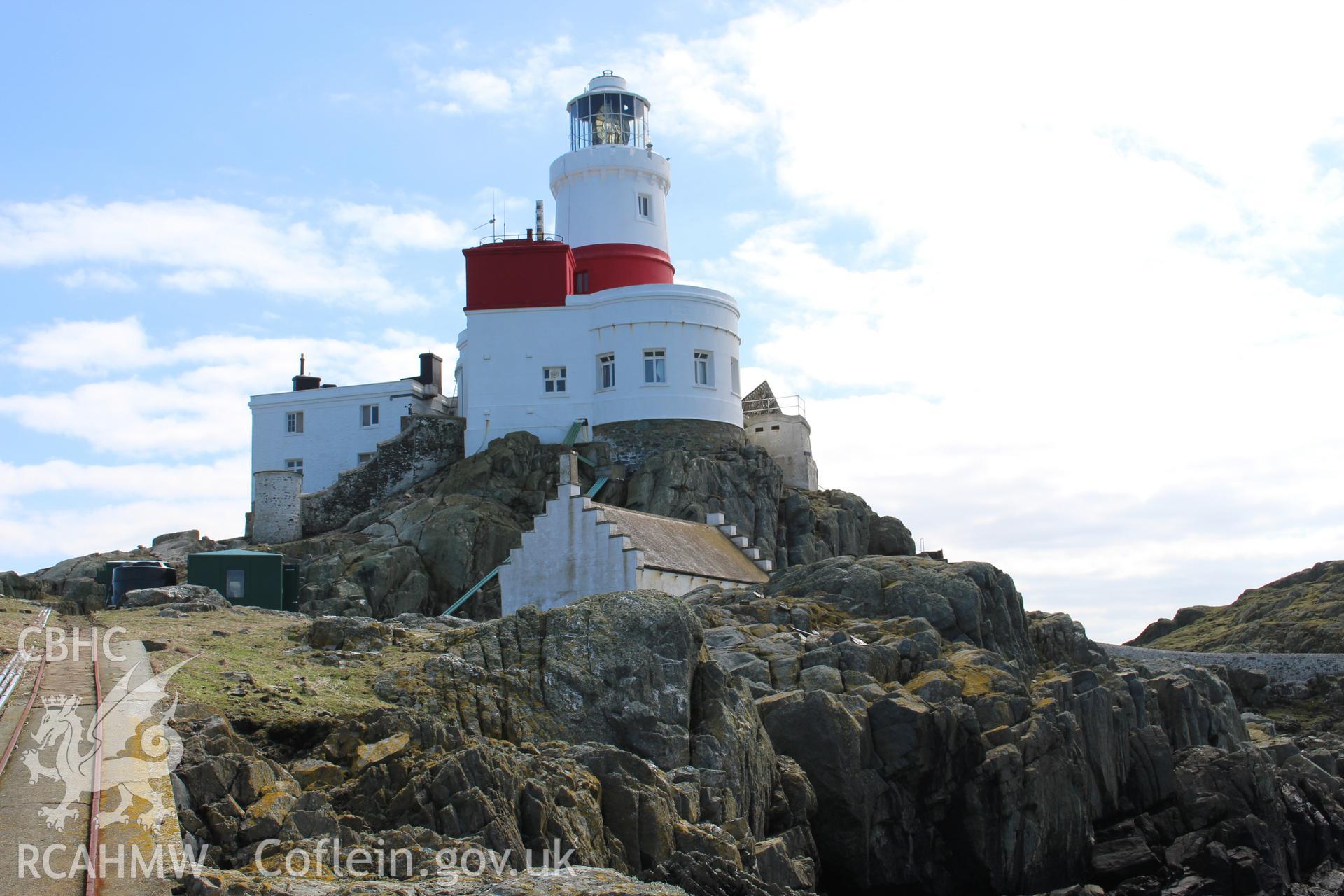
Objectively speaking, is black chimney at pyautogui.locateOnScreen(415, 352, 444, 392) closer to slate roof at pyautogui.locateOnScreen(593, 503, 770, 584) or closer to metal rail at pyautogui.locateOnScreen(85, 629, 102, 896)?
slate roof at pyautogui.locateOnScreen(593, 503, 770, 584)

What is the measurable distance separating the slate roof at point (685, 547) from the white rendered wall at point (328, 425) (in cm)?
1806

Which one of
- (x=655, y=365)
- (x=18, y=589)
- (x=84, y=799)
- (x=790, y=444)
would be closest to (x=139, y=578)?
(x=18, y=589)

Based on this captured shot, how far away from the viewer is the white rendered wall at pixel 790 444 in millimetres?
51781

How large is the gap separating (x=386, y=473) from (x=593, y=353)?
28.6 feet

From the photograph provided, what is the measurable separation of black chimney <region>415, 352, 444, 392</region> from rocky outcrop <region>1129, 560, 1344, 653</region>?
33.0 metres

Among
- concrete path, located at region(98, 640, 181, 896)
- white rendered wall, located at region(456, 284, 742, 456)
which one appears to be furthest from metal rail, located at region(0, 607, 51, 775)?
white rendered wall, located at region(456, 284, 742, 456)

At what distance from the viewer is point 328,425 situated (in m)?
55.5

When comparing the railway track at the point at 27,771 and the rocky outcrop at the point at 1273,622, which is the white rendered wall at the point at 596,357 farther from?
the railway track at the point at 27,771

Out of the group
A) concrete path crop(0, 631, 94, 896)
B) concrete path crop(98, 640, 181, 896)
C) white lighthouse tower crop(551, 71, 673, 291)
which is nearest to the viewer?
concrete path crop(0, 631, 94, 896)

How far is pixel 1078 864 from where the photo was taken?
83.7ft

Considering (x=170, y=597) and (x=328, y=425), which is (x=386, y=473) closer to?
(x=328, y=425)

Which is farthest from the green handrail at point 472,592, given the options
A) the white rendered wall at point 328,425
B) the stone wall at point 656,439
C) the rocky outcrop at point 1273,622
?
the rocky outcrop at point 1273,622

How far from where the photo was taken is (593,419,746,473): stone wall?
158 ft

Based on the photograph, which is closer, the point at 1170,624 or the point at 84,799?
the point at 84,799
